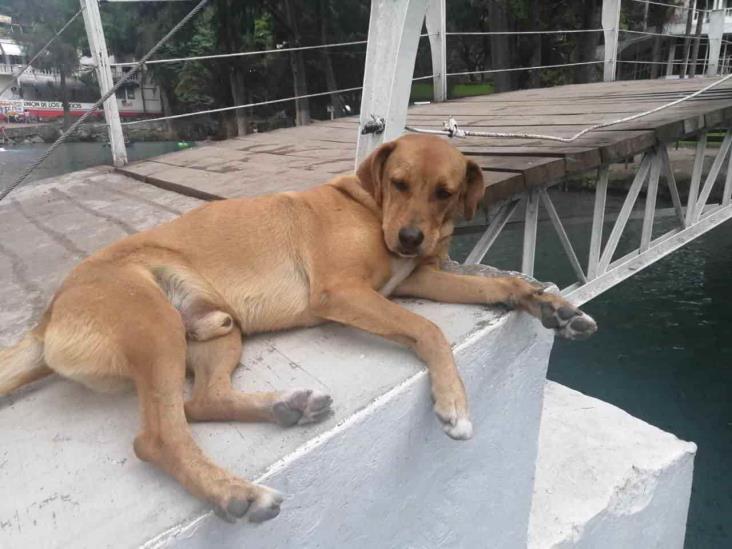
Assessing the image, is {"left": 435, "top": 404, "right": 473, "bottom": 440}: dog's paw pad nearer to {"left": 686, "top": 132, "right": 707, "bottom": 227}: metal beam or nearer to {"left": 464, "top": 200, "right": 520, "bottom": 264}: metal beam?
{"left": 464, "top": 200, "right": 520, "bottom": 264}: metal beam

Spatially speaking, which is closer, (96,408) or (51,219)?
(96,408)

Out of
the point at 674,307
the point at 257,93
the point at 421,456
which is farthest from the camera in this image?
the point at 257,93

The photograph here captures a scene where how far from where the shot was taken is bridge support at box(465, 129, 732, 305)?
12.5 ft

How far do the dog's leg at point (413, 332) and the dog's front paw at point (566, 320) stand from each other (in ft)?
1.44

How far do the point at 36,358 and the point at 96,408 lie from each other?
318 millimetres

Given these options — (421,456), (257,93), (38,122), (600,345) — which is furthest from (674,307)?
(257,93)

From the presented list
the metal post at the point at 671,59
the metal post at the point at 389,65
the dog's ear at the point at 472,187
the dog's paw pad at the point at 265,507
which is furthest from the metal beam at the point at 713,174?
the metal post at the point at 671,59

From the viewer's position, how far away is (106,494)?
1.41 meters

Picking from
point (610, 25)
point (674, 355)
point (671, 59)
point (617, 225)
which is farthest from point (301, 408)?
point (671, 59)

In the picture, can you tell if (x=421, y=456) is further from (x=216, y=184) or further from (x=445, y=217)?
(x=216, y=184)

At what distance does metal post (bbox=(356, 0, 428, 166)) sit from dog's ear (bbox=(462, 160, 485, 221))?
2.33 feet

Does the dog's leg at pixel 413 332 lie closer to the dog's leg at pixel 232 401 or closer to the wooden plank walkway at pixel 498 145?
the dog's leg at pixel 232 401

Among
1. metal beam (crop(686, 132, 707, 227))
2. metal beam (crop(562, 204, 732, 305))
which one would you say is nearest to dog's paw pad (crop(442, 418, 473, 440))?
metal beam (crop(562, 204, 732, 305))

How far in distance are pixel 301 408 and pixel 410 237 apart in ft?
2.72
